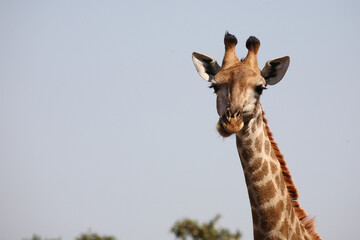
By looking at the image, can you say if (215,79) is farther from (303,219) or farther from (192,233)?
(192,233)

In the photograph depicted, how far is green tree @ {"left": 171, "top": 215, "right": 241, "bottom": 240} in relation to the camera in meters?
32.0

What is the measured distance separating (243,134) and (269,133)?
30.6 inches

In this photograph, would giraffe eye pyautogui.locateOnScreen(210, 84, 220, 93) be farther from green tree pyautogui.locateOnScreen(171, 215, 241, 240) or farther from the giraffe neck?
green tree pyautogui.locateOnScreen(171, 215, 241, 240)

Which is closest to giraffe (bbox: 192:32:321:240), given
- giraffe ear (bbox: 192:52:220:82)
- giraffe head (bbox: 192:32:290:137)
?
giraffe head (bbox: 192:32:290:137)

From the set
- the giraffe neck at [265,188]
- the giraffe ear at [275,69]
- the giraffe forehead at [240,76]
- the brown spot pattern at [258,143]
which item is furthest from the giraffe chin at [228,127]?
the giraffe ear at [275,69]

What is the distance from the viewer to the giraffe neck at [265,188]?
30.8ft

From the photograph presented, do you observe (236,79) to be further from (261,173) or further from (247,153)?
(261,173)

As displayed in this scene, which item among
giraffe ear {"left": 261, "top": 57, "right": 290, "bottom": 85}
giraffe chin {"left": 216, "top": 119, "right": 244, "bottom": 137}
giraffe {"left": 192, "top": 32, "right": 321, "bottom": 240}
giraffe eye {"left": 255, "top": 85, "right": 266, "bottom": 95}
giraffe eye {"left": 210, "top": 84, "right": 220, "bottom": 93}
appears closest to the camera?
giraffe chin {"left": 216, "top": 119, "right": 244, "bottom": 137}

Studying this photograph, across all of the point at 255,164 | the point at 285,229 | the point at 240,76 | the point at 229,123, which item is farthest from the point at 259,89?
the point at 285,229

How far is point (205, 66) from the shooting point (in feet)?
36.8

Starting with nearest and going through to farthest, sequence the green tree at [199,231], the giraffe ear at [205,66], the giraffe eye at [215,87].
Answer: the giraffe eye at [215,87]
the giraffe ear at [205,66]
the green tree at [199,231]

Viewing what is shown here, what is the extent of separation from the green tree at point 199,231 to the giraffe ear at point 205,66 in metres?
21.6

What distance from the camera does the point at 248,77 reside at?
987 centimetres

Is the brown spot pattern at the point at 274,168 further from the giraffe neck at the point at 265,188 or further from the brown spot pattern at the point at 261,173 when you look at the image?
the brown spot pattern at the point at 261,173
